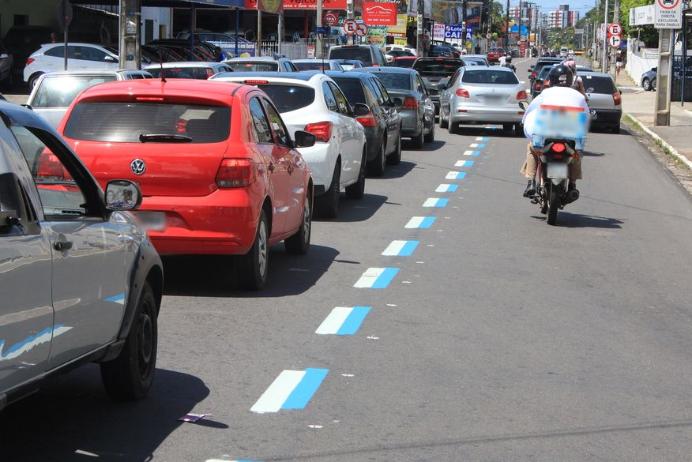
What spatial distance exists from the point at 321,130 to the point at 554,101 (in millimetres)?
2703

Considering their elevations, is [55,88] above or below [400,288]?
above

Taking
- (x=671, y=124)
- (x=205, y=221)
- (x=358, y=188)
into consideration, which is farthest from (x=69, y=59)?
(x=205, y=221)

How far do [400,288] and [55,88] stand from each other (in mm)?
11019

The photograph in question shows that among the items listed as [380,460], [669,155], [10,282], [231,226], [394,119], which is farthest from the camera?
[669,155]

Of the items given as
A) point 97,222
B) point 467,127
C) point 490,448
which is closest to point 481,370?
point 490,448

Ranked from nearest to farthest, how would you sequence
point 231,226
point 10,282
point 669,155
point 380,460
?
point 10,282, point 380,460, point 231,226, point 669,155

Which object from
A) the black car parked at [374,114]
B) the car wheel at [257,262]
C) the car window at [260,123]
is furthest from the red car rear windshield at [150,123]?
the black car parked at [374,114]

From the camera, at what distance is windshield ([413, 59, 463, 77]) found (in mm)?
40844

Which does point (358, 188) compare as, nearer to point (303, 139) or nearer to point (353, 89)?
point (353, 89)

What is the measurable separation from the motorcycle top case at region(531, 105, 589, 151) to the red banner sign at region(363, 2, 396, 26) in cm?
8111

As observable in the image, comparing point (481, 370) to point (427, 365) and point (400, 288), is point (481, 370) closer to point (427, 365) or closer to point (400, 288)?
point (427, 365)

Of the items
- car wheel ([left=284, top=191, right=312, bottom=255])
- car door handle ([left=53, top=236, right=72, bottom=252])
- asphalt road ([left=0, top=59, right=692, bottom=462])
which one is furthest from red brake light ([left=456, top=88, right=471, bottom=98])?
car door handle ([left=53, top=236, right=72, bottom=252])

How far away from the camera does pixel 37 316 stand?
17.0 ft

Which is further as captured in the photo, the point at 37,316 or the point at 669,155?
the point at 669,155
